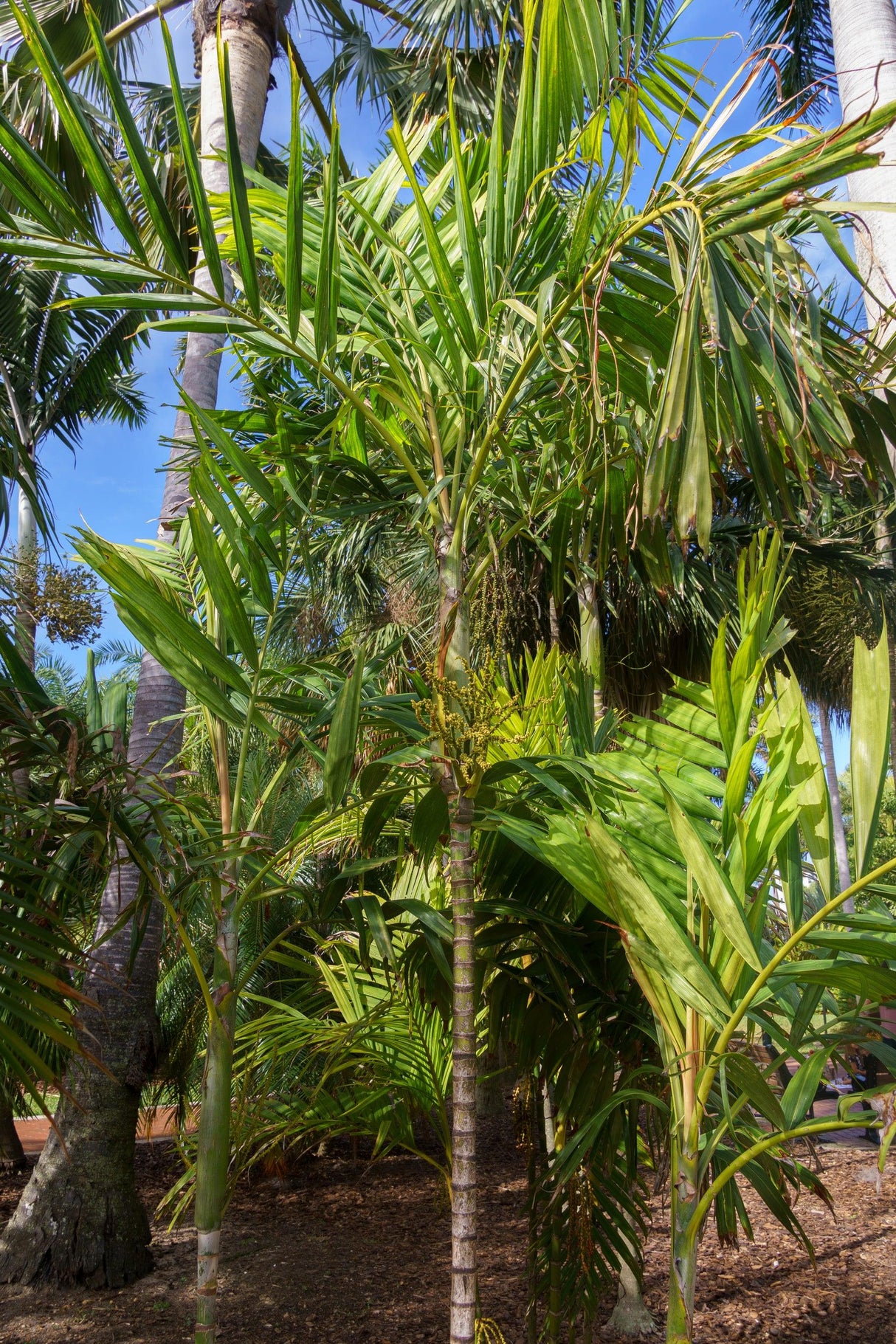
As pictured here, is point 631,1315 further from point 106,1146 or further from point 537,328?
point 537,328

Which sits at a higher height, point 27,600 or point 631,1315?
point 27,600

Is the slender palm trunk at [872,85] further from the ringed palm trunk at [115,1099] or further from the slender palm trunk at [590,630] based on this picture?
the ringed palm trunk at [115,1099]

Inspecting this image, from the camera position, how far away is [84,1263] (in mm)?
3162

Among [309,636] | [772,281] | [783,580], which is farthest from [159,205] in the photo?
[309,636]

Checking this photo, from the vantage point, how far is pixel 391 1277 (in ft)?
11.6

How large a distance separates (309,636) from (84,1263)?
13.1 feet

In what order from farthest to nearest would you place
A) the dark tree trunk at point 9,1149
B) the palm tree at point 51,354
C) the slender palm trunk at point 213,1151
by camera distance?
the palm tree at point 51,354
the dark tree trunk at point 9,1149
the slender palm trunk at point 213,1151

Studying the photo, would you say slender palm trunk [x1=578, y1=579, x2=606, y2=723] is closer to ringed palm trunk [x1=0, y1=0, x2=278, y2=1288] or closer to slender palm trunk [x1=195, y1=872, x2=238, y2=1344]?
ringed palm trunk [x1=0, y1=0, x2=278, y2=1288]

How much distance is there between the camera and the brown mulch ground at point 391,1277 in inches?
116

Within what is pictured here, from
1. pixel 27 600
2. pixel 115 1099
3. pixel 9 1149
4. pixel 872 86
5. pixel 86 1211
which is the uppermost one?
pixel 872 86

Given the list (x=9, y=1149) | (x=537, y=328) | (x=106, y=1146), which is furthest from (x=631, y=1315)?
(x=9, y=1149)

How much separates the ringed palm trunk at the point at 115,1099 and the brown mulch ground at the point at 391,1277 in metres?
0.11

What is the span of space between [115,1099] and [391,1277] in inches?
51.9

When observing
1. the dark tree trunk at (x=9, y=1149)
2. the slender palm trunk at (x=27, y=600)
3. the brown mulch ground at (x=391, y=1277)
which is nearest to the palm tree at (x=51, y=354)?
the slender palm trunk at (x=27, y=600)
